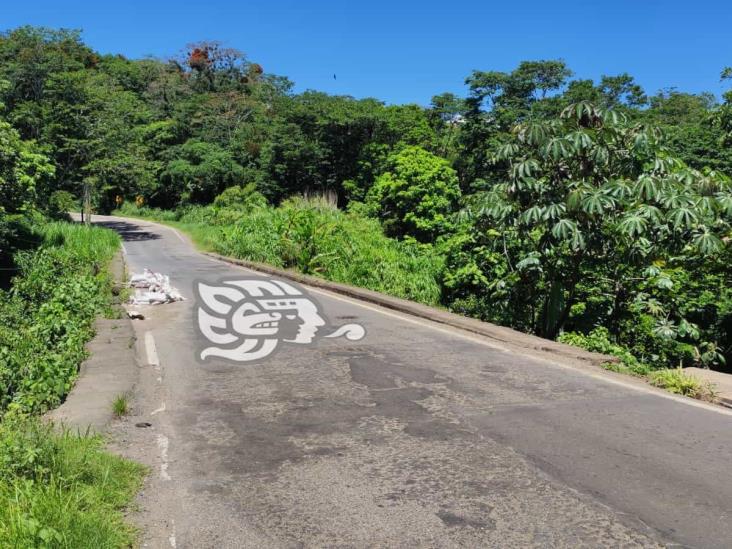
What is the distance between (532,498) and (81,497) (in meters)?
2.83

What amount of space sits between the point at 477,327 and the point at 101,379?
559cm

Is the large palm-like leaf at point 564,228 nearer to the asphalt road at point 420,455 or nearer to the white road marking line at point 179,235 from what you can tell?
the asphalt road at point 420,455

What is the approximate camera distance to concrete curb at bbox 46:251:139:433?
5430 millimetres

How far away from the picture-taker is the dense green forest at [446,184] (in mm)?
9305

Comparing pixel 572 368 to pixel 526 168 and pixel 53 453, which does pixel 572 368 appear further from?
pixel 53 453

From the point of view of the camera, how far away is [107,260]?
1889cm

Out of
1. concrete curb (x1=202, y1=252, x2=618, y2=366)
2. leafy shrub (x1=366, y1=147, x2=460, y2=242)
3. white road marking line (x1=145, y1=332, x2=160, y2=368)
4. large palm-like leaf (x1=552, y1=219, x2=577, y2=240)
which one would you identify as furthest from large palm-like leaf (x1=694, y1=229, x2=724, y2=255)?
leafy shrub (x1=366, y1=147, x2=460, y2=242)

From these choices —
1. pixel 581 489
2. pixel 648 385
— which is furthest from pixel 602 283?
pixel 581 489

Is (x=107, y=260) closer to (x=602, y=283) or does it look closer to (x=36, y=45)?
(x=602, y=283)

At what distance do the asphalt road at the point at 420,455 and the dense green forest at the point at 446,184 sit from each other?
2.25 meters

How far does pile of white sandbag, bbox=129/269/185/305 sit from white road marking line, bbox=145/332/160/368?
281cm

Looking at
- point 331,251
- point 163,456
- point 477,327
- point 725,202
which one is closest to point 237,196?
point 331,251

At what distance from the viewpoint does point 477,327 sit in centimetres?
991

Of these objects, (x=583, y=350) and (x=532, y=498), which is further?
(x=583, y=350)
